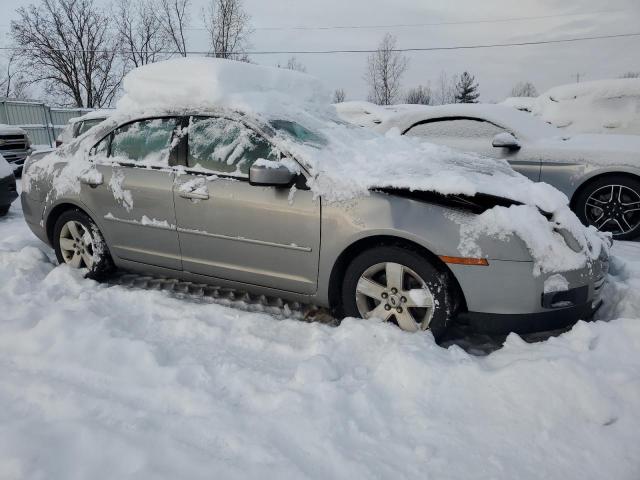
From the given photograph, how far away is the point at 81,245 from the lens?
3.81m

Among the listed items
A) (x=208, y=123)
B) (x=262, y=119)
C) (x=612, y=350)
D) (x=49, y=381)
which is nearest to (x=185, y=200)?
(x=208, y=123)

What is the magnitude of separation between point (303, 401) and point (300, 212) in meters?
1.16

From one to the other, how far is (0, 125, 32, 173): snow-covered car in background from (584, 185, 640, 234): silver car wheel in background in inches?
444

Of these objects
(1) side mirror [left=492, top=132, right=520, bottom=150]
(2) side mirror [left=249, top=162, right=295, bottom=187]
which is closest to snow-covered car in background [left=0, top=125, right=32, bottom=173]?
(2) side mirror [left=249, top=162, right=295, bottom=187]

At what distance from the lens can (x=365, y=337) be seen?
2.64 meters

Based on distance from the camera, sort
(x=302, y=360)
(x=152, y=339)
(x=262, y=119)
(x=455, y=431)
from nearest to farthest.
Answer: (x=455, y=431)
(x=302, y=360)
(x=152, y=339)
(x=262, y=119)

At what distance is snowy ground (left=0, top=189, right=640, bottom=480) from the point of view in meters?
1.79

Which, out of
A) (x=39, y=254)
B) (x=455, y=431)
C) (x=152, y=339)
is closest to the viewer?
(x=455, y=431)

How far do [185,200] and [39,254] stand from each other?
1817mm

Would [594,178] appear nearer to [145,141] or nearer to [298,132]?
[298,132]

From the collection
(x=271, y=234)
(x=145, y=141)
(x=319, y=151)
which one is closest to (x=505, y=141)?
(x=319, y=151)

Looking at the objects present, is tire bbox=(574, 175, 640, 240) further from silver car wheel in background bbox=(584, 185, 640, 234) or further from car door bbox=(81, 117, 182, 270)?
car door bbox=(81, 117, 182, 270)

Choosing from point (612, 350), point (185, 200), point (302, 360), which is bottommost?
point (302, 360)

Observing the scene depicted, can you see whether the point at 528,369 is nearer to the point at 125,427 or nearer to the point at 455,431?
the point at 455,431
